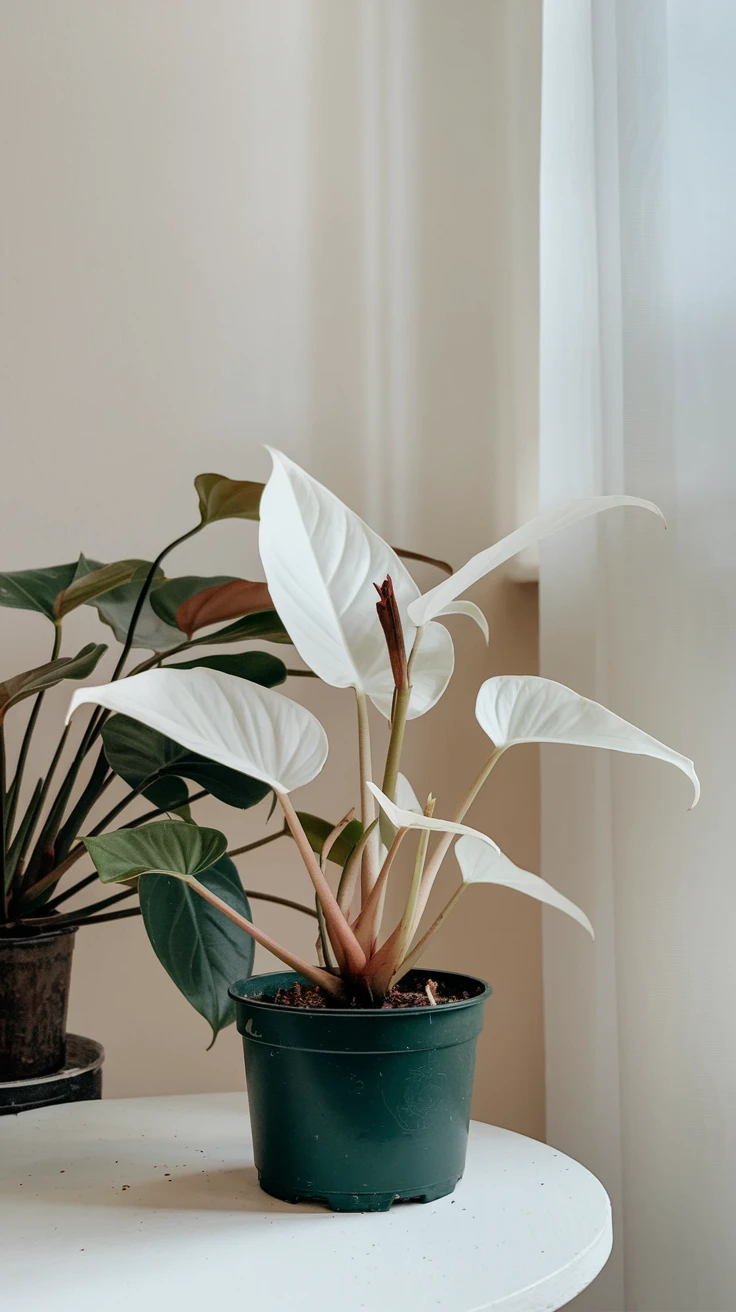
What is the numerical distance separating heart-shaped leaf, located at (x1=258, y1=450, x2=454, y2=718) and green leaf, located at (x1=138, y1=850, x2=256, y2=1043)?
7.6 inches

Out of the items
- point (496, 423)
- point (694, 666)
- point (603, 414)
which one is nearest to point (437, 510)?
point (496, 423)

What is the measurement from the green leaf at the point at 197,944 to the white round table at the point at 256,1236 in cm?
12

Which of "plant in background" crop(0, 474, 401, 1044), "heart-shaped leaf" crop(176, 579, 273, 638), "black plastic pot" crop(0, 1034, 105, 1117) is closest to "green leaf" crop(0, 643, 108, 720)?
"plant in background" crop(0, 474, 401, 1044)

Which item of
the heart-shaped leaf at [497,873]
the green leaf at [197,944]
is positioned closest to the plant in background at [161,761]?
the green leaf at [197,944]

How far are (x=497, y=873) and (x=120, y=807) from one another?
407mm

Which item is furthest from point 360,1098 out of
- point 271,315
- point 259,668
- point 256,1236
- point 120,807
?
point 271,315

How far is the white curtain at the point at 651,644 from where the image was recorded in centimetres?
76

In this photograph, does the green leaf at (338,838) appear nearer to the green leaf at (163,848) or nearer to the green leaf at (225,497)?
the green leaf at (163,848)

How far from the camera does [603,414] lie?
35.4 inches

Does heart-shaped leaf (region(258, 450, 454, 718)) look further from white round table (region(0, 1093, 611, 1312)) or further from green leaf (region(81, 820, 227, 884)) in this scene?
white round table (region(0, 1093, 611, 1312))

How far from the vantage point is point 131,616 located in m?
0.93

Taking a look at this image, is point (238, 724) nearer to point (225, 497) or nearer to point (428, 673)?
point (428, 673)

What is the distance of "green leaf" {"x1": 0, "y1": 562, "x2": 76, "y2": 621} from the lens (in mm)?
856

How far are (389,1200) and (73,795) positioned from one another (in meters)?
0.60
